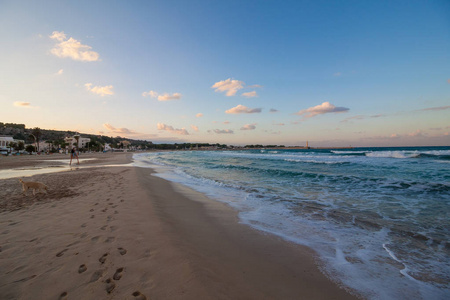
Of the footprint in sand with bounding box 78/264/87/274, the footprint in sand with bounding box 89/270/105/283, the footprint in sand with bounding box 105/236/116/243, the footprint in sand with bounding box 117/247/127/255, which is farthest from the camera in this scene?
the footprint in sand with bounding box 105/236/116/243

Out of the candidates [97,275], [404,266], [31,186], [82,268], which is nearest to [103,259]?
[82,268]

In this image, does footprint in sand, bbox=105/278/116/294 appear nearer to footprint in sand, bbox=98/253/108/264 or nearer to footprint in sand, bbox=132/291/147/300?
footprint in sand, bbox=132/291/147/300

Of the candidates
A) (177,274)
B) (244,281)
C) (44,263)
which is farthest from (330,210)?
(44,263)

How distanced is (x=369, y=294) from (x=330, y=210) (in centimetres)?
440

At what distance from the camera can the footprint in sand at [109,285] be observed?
2315mm

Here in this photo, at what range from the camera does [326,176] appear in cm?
1412

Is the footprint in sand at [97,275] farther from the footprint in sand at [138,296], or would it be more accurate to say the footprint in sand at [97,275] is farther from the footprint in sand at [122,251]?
the footprint in sand at [138,296]

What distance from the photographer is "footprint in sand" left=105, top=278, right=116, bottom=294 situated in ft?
7.59

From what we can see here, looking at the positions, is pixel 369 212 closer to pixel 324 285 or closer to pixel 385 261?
pixel 385 261

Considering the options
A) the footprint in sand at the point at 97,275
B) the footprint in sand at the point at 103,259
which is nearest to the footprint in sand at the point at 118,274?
the footprint in sand at the point at 97,275

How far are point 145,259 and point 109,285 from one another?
0.68 meters

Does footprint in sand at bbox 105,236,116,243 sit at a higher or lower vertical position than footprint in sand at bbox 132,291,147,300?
lower

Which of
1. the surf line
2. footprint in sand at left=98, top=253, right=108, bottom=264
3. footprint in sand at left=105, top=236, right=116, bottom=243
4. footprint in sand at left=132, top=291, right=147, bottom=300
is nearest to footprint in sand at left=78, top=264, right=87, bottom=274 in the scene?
footprint in sand at left=98, top=253, right=108, bottom=264

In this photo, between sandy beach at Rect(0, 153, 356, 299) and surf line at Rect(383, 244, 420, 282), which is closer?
sandy beach at Rect(0, 153, 356, 299)
